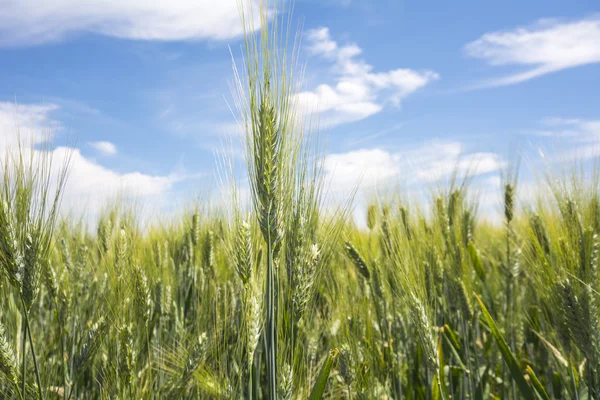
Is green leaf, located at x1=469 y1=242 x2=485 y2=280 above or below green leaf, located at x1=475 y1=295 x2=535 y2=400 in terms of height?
above

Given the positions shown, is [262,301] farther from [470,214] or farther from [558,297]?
[470,214]

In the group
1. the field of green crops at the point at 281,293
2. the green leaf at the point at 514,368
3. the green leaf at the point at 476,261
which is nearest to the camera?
the field of green crops at the point at 281,293

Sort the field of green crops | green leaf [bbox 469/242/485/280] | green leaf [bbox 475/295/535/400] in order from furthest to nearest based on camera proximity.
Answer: green leaf [bbox 469/242/485/280]
green leaf [bbox 475/295/535/400]
the field of green crops

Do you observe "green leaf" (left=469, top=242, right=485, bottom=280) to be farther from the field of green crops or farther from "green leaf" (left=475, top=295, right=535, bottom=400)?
"green leaf" (left=475, top=295, right=535, bottom=400)

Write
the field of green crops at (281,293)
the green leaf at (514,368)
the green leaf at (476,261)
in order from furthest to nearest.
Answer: the green leaf at (476,261), the green leaf at (514,368), the field of green crops at (281,293)

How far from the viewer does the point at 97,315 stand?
7.83 feet

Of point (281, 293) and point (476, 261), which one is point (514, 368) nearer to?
point (281, 293)

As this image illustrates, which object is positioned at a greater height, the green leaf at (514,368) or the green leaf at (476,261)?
the green leaf at (476,261)

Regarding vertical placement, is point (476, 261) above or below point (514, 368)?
above

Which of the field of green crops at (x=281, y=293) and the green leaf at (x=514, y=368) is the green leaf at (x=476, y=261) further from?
the green leaf at (x=514, y=368)

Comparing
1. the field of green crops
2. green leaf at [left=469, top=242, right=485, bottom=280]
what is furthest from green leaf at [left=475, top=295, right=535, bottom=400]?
green leaf at [left=469, top=242, right=485, bottom=280]

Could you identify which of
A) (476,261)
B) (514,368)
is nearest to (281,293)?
(514,368)

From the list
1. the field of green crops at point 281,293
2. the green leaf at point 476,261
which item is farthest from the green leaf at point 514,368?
the green leaf at point 476,261

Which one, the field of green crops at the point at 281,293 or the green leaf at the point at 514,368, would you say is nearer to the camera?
the field of green crops at the point at 281,293
